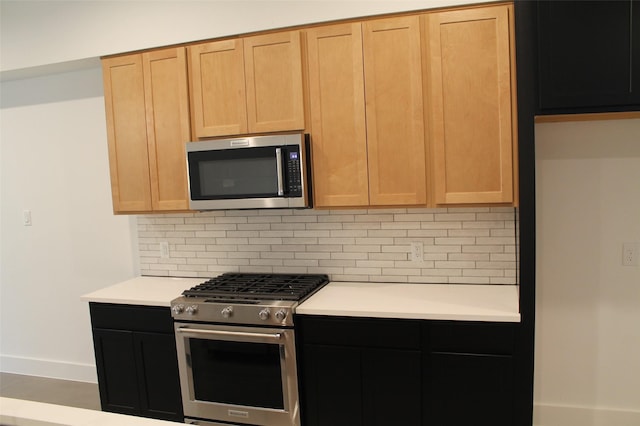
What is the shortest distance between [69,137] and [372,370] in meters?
2.90

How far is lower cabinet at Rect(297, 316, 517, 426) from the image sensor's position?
2.17 metres

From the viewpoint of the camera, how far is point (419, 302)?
2.37 m

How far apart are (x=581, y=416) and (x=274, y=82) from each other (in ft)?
8.48

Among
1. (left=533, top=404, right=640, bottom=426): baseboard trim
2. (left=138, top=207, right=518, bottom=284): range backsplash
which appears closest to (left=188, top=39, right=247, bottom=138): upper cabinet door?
(left=138, top=207, right=518, bottom=284): range backsplash

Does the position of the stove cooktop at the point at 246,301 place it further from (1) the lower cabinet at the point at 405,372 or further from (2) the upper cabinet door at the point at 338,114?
(2) the upper cabinet door at the point at 338,114

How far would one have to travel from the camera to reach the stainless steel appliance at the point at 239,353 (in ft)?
7.85

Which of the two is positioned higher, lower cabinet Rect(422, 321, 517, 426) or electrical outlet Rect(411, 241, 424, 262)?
electrical outlet Rect(411, 241, 424, 262)

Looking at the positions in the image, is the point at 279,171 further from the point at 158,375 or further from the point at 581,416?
the point at 581,416

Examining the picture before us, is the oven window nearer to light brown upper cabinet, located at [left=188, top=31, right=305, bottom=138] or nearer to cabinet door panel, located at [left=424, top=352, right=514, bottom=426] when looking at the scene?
cabinet door panel, located at [left=424, top=352, right=514, bottom=426]

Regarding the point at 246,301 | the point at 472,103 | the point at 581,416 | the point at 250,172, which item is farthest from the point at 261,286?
the point at 581,416

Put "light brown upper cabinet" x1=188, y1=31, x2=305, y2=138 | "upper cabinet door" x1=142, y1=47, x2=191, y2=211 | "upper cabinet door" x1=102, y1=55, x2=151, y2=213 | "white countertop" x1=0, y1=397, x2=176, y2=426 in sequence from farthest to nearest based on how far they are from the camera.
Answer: "upper cabinet door" x1=102, y1=55, x2=151, y2=213 → "upper cabinet door" x1=142, y1=47, x2=191, y2=211 → "light brown upper cabinet" x1=188, y1=31, x2=305, y2=138 → "white countertop" x1=0, y1=397, x2=176, y2=426

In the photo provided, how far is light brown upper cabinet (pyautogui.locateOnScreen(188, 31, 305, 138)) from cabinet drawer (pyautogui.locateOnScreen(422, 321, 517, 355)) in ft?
4.26

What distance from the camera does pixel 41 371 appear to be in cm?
388

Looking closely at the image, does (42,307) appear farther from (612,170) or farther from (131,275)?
(612,170)
